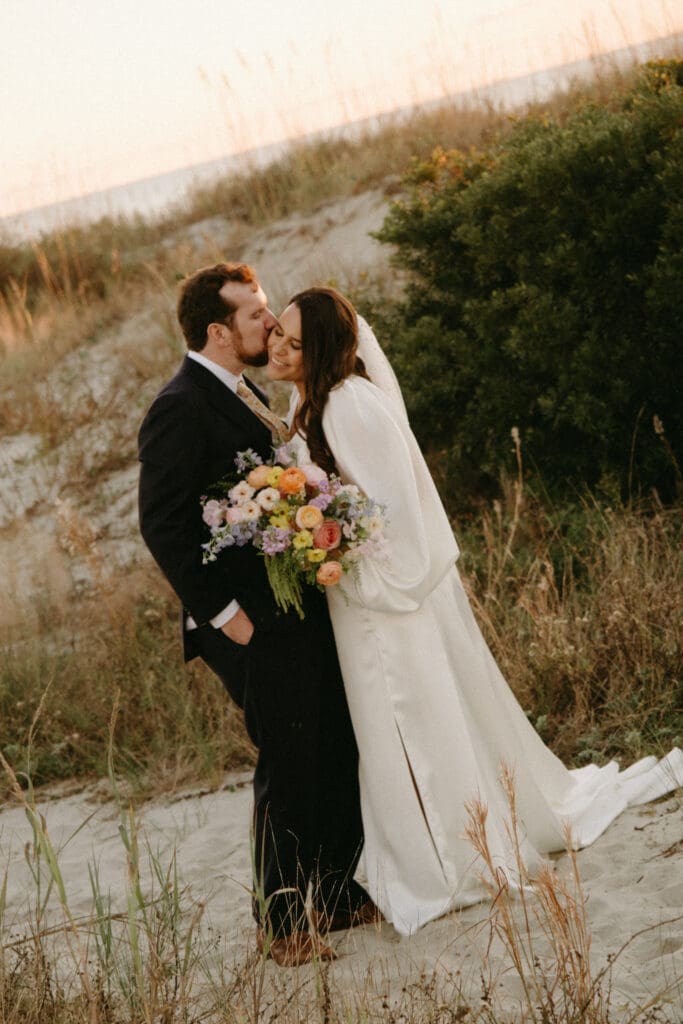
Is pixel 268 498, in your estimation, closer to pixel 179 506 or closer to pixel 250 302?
pixel 179 506

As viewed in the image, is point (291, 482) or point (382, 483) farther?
point (382, 483)

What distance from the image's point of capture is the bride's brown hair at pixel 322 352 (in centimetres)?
403

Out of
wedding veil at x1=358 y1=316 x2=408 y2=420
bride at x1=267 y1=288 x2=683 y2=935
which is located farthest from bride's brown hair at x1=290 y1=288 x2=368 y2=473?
wedding veil at x1=358 y1=316 x2=408 y2=420

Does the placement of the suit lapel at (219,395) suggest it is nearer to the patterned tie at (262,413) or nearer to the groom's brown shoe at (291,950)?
the patterned tie at (262,413)

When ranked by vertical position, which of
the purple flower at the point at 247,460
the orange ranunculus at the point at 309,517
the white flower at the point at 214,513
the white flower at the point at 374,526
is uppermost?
the purple flower at the point at 247,460

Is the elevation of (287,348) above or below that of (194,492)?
above

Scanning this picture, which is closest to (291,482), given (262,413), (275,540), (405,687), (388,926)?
(275,540)

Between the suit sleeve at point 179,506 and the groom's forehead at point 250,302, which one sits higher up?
the groom's forehead at point 250,302

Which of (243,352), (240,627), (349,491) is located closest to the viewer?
(349,491)

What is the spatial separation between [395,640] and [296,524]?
646 millimetres

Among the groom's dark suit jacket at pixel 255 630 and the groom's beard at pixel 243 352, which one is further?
the groom's beard at pixel 243 352

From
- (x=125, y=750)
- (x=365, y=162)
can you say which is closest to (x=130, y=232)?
(x=365, y=162)

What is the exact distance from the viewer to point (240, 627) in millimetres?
3973

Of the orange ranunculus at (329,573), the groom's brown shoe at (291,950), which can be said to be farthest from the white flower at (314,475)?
the groom's brown shoe at (291,950)
